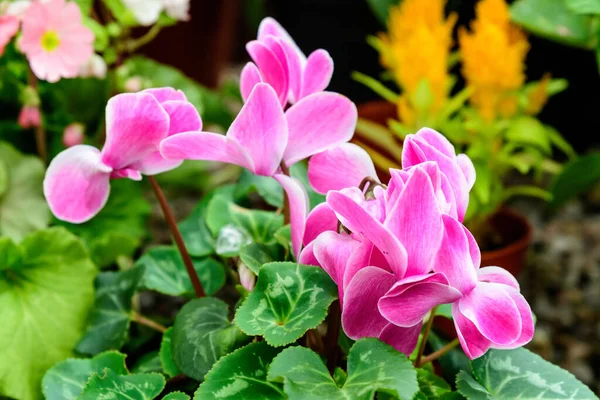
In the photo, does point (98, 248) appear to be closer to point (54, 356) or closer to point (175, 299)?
point (54, 356)

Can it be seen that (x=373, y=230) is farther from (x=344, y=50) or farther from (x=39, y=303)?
(x=344, y=50)

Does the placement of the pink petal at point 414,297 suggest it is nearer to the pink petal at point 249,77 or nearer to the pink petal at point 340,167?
the pink petal at point 340,167

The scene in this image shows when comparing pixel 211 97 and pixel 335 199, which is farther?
pixel 211 97

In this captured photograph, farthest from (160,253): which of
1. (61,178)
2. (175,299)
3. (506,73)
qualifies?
(506,73)

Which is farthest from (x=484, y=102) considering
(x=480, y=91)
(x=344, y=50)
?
(x=344, y=50)

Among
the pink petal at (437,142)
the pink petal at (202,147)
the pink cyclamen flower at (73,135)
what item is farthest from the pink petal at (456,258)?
the pink cyclamen flower at (73,135)

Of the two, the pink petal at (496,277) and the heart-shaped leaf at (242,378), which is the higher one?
the pink petal at (496,277)
